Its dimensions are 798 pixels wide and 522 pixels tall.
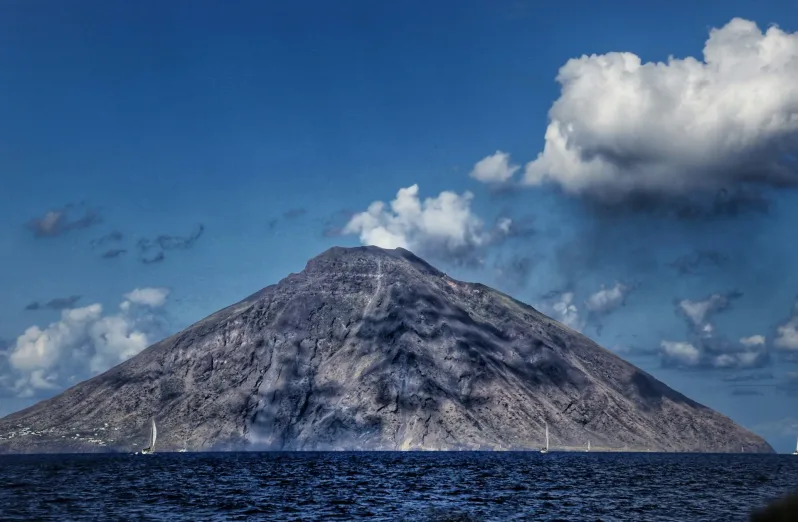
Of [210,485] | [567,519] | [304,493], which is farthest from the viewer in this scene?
[210,485]

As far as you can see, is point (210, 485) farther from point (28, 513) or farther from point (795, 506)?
point (795, 506)

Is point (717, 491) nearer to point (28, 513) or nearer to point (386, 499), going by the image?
point (386, 499)

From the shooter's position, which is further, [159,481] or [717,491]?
[159,481]

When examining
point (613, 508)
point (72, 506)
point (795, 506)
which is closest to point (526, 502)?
point (613, 508)

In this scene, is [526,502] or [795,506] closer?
[795,506]

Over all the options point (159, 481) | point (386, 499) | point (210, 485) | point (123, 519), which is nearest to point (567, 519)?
point (386, 499)

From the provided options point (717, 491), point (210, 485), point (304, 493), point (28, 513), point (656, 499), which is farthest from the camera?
point (210, 485)

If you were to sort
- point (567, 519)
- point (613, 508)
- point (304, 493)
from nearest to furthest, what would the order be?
1. point (567, 519)
2. point (613, 508)
3. point (304, 493)

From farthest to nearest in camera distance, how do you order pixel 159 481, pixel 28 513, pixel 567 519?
pixel 159 481, pixel 28 513, pixel 567 519
